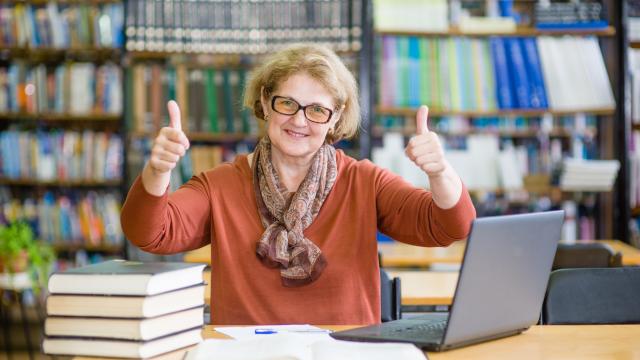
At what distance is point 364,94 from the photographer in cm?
440

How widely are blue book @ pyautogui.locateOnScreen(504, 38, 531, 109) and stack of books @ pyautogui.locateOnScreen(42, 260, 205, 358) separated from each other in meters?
3.34

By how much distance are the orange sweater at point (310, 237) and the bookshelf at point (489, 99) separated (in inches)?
93.7

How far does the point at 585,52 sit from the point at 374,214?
2.95 meters

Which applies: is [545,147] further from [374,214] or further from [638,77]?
[374,214]

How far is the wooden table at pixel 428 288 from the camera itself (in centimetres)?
249

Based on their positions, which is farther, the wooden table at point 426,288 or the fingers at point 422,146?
the wooden table at point 426,288

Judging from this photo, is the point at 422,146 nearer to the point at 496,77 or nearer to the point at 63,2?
the point at 496,77

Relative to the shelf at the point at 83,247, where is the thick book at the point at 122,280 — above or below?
above

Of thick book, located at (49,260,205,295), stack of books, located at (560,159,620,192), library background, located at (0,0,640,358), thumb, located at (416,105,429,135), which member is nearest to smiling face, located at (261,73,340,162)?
thumb, located at (416,105,429,135)

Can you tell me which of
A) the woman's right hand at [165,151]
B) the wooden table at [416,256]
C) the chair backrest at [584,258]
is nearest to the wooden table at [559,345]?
the woman's right hand at [165,151]

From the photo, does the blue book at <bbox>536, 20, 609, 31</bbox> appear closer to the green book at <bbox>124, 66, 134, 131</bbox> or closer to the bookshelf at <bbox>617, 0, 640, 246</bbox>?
the bookshelf at <bbox>617, 0, 640, 246</bbox>

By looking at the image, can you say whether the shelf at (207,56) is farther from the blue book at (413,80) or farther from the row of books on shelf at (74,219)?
the row of books on shelf at (74,219)

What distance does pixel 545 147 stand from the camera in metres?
4.65

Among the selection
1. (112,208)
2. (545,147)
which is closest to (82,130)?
(112,208)
